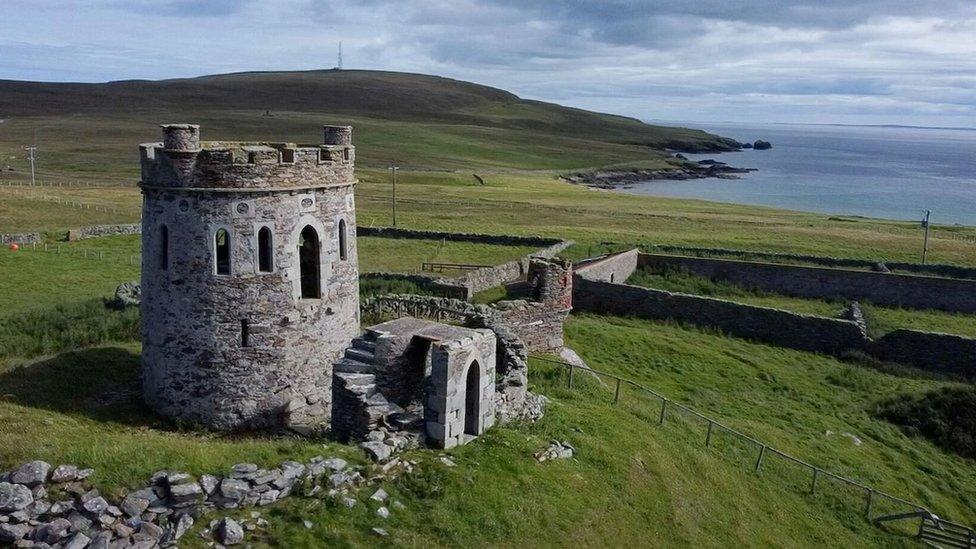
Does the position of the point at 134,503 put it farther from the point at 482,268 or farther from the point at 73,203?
the point at 73,203

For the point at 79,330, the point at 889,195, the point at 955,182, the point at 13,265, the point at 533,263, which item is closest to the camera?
the point at 79,330

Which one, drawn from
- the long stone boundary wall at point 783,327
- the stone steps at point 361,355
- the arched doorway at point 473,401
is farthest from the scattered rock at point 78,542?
the long stone boundary wall at point 783,327

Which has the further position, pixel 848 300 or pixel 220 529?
pixel 848 300

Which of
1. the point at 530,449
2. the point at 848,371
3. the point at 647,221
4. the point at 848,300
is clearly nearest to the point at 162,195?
the point at 530,449

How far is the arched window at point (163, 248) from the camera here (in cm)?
1716

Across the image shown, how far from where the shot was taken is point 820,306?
37688mm

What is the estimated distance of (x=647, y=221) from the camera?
222ft

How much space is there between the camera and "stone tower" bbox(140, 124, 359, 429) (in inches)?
659

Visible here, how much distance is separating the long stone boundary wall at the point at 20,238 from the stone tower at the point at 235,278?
2913 cm

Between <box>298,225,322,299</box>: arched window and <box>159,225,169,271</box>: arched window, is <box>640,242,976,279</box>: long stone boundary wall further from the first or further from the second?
<box>159,225,169,271</box>: arched window

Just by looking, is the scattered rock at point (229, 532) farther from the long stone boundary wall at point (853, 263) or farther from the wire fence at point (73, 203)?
the wire fence at point (73, 203)

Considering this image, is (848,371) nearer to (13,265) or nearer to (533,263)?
(533,263)

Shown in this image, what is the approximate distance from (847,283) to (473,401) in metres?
30.8

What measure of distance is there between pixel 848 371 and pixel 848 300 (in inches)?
480
